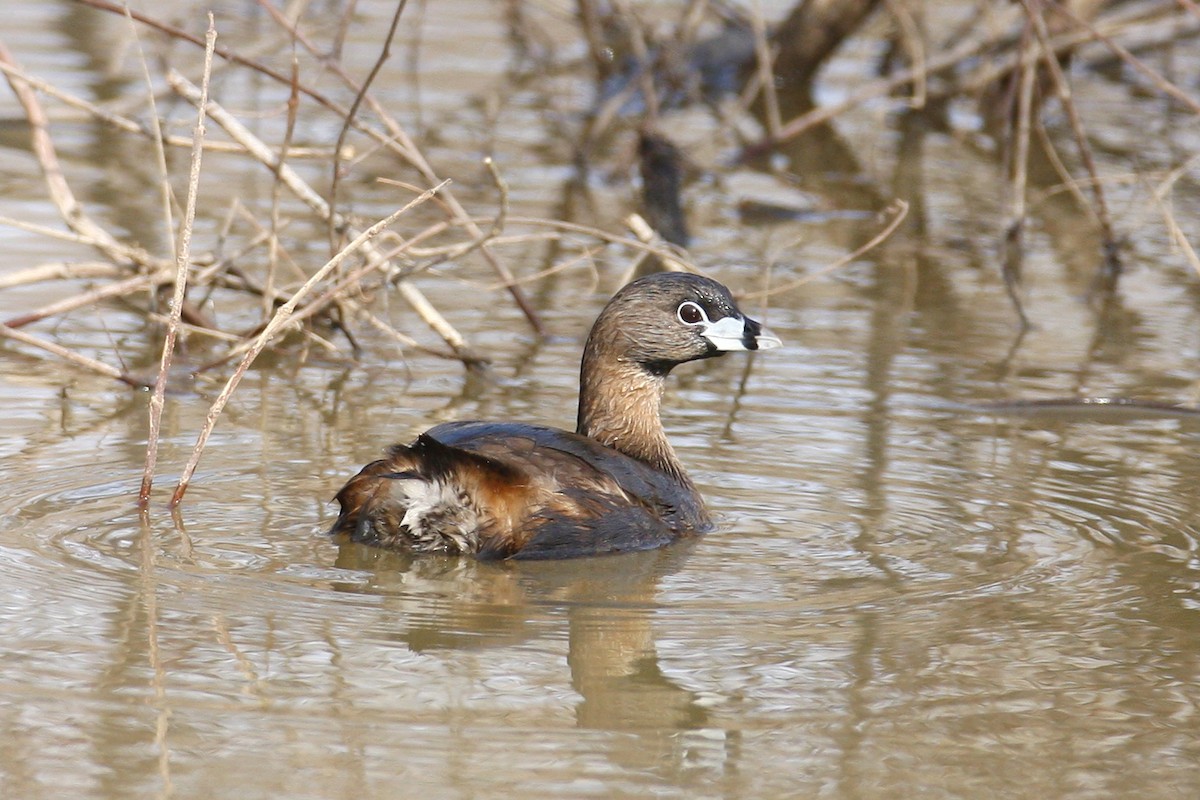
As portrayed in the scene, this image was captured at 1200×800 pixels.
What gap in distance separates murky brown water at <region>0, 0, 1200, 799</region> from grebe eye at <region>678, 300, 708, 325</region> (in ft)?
1.91

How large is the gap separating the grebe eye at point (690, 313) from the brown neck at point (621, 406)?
0.22 metres

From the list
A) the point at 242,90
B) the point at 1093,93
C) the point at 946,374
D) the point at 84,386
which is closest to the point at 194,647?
the point at 84,386

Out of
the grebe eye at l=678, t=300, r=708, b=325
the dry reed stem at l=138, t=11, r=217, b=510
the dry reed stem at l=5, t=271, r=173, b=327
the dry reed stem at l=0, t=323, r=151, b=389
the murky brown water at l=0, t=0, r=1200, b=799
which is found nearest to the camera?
the murky brown water at l=0, t=0, r=1200, b=799

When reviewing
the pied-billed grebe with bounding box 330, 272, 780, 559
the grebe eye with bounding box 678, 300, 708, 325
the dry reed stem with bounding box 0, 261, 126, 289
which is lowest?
the pied-billed grebe with bounding box 330, 272, 780, 559

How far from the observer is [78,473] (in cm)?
606

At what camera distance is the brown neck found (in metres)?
6.30

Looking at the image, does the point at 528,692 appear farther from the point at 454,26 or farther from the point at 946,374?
the point at 454,26

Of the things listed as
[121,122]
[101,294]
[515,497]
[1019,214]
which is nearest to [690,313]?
[515,497]

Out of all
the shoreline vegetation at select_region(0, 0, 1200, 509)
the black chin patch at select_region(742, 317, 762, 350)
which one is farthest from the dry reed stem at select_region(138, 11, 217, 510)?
the black chin patch at select_region(742, 317, 762, 350)

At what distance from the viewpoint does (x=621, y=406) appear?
6.34m

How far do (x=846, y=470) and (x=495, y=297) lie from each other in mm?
2977

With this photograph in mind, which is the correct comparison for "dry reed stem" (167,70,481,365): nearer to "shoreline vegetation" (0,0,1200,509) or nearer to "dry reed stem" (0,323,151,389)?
"shoreline vegetation" (0,0,1200,509)

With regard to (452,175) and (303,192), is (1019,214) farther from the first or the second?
(303,192)

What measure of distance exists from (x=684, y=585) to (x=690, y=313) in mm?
1299
